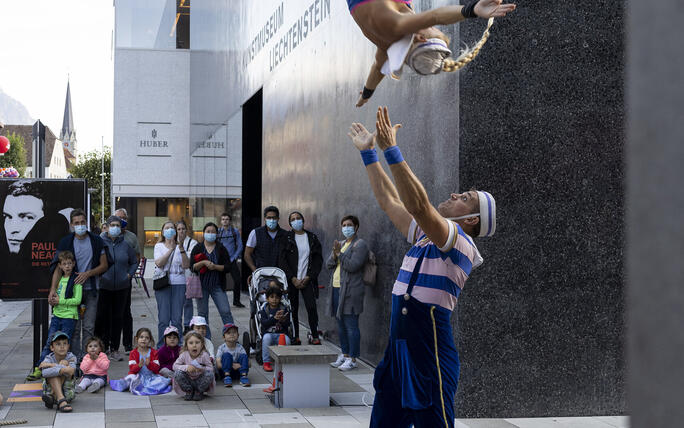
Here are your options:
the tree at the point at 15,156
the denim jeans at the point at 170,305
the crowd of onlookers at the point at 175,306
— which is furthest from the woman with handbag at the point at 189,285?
the tree at the point at 15,156

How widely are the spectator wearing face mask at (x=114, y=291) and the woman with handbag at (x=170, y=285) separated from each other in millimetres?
468

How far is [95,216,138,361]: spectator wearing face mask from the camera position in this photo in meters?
11.2

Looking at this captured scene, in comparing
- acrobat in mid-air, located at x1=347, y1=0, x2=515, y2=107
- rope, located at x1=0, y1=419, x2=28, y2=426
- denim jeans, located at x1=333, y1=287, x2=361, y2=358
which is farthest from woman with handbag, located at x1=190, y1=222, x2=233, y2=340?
acrobat in mid-air, located at x1=347, y1=0, x2=515, y2=107

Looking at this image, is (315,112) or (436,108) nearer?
(436,108)

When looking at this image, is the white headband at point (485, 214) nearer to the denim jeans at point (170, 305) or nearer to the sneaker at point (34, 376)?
the sneaker at point (34, 376)

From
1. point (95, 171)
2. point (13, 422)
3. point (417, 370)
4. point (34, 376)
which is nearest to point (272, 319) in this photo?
point (34, 376)

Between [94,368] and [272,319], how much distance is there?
7.64ft

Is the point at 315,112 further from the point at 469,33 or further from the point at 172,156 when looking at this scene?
the point at 172,156

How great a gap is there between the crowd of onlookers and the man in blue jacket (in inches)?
0.5

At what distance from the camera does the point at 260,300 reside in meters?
10.6

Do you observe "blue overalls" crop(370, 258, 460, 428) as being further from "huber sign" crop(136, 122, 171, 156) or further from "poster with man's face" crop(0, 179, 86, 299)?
"huber sign" crop(136, 122, 171, 156)

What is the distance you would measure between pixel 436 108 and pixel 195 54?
867 inches

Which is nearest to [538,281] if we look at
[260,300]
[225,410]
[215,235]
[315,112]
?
[225,410]

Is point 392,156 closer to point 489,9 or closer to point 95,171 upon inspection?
point 489,9
